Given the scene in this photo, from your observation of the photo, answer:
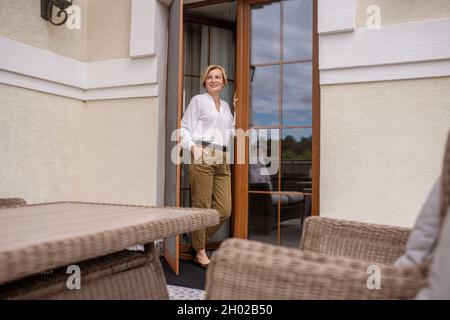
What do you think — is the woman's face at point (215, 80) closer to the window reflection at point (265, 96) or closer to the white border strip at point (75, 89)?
the window reflection at point (265, 96)

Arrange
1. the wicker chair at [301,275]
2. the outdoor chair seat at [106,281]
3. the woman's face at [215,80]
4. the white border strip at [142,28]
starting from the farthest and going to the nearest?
the white border strip at [142,28]
the woman's face at [215,80]
the outdoor chair seat at [106,281]
the wicker chair at [301,275]

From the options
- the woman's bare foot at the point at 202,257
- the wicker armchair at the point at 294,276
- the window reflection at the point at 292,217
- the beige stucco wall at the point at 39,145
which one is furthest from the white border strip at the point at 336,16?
the beige stucco wall at the point at 39,145

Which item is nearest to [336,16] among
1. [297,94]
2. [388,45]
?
[388,45]

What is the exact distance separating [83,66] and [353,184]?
2.90 meters

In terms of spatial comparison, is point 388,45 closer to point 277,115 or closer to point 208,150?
point 277,115

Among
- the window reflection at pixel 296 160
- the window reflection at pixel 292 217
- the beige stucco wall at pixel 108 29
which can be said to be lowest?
the window reflection at pixel 292 217

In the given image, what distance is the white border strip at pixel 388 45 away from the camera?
8.44ft

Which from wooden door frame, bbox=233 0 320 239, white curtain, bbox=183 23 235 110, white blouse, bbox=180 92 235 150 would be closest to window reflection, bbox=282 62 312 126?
wooden door frame, bbox=233 0 320 239

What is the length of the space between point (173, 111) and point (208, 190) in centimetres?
76

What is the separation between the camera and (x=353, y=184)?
2.79 m

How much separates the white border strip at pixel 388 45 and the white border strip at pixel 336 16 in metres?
0.05

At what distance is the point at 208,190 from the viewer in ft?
10.9

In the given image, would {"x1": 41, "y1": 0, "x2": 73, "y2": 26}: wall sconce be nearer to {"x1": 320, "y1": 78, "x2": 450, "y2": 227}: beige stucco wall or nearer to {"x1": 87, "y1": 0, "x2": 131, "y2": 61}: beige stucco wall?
{"x1": 87, "y1": 0, "x2": 131, "y2": 61}: beige stucco wall
